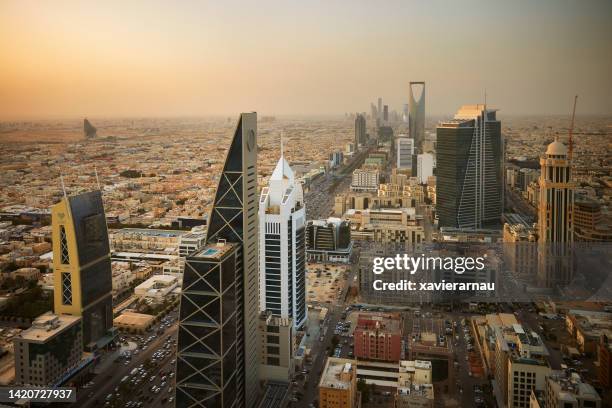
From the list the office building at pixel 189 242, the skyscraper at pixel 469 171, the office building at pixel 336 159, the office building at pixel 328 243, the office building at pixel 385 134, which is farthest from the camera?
the office building at pixel 336 159

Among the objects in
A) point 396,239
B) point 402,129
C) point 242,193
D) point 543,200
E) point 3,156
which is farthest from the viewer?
point 402,129

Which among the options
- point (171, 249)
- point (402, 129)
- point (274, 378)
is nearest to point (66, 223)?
point (274, 378)

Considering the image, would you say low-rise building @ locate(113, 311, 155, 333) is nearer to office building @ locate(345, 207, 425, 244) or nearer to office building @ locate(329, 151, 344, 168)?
office building @ locate(345, 207, 425, 244)

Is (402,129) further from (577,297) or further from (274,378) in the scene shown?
(274,378)

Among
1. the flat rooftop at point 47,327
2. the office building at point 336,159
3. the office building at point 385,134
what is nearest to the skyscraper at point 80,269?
the flat rooftop at point 47,327

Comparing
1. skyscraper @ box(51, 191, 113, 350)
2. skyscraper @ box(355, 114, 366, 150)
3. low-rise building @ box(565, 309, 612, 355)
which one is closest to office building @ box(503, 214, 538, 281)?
low-rise building @ box(565, 309, 612, 355)

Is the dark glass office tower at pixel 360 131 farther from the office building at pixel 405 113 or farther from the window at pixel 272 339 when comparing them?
the window at pixel 272 339

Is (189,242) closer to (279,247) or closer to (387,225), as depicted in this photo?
(279,247)
